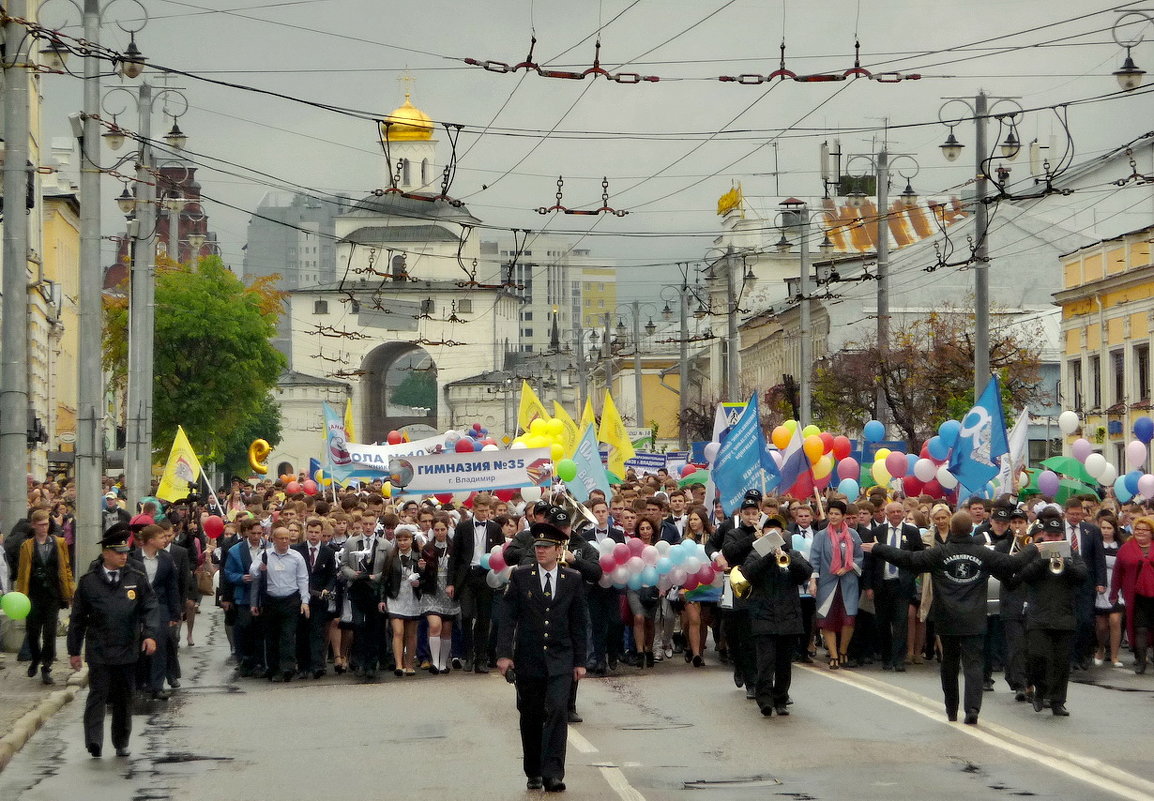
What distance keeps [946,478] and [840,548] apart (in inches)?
180

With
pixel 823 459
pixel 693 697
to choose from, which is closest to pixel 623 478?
pixel 823 459

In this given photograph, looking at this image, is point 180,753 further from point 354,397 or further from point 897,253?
point 354,397

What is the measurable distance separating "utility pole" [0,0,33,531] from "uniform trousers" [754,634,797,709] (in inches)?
355

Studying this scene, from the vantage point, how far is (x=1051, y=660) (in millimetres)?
14758

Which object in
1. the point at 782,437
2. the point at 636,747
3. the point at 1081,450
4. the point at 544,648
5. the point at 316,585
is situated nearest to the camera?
the point at 544,648

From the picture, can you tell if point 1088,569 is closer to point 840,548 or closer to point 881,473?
point 840,548

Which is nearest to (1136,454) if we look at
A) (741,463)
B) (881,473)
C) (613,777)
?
(881,473)

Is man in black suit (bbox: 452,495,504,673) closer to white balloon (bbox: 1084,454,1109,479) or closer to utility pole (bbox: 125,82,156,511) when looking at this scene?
white balloon (bbox: 1084,454,1109,479)

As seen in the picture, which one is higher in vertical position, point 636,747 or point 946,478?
point 946,478

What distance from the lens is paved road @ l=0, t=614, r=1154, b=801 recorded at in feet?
37.9

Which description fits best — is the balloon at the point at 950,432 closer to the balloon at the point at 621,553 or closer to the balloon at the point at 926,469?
the balloon at the point at 926,469

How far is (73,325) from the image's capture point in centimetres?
6181

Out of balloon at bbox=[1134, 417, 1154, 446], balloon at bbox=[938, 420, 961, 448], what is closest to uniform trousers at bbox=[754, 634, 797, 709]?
balloon at bbox=[938, 420, 961, 448]

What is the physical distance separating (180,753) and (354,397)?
113 meters
